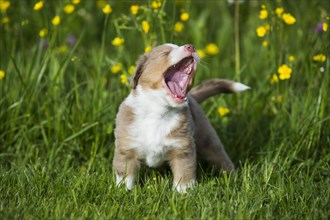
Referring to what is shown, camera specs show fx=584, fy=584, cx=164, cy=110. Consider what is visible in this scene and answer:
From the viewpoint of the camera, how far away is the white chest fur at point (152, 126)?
324 cm

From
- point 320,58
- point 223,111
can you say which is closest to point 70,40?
point 223,111

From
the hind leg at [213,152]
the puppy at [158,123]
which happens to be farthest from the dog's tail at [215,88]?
the puppy at [158,123]

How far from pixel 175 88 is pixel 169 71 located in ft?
0.34

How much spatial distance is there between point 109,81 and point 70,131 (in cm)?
81

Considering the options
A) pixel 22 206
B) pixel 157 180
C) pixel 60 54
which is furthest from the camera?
pixel 60 54

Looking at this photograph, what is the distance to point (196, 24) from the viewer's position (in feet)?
19.0

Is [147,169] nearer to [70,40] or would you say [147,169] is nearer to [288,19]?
[288,19]

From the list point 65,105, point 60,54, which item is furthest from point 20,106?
point 60,54

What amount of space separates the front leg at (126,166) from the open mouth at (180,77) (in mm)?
431

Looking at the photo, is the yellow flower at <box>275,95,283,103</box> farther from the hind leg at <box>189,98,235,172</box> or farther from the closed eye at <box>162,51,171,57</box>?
the closed eye at <box>162,51,171,57</box>

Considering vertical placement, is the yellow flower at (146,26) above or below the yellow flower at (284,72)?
above

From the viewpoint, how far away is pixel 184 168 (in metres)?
3.26

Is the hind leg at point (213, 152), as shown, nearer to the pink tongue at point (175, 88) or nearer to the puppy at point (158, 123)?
the puppy at point (158, 123)

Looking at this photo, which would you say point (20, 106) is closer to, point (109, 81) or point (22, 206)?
point (109, 81)
